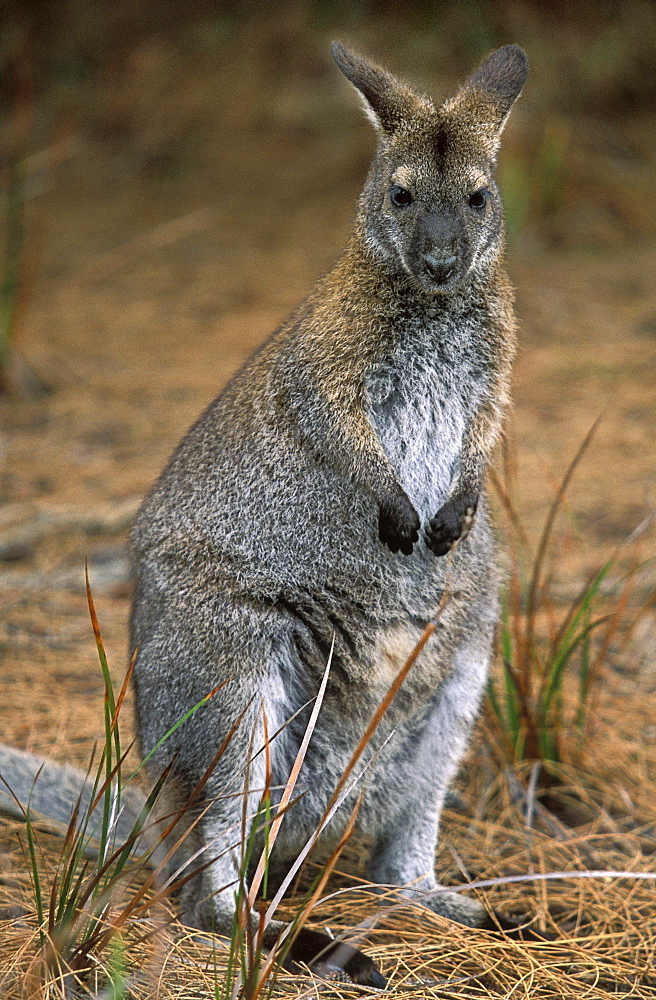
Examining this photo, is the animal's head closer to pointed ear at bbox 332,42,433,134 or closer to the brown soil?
pointed ear at bbox 332,42,433,134

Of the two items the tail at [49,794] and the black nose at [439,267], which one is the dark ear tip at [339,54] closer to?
the black nose at [439,267]

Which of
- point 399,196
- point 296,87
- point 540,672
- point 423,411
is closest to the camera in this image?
point 399,196

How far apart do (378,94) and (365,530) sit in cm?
108

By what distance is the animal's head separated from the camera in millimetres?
2576

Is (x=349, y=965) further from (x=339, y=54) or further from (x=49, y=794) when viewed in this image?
(x=339, y=54)

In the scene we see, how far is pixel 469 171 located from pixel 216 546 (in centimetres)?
110

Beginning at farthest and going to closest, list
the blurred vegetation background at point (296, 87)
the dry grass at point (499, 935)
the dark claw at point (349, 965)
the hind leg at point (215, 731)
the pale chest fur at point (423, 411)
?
the blurred vegetation background at point (296, 87) → the pale chest fur at point (423, 411) → the hind leg at point (215, 731) → the dark claw at point (349, 965) → the dry grass at point (499, 935)

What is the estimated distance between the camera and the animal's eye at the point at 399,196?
104 inches

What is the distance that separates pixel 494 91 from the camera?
2.78 meters

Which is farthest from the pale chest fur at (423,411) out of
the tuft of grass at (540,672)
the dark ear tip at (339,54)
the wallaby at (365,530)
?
the dark ear tip at (339,54)

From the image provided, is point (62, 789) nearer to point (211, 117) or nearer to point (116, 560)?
point (116, 560)

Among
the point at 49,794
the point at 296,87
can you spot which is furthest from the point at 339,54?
the point at 296,87

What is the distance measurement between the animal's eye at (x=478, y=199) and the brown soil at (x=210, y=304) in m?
1.05

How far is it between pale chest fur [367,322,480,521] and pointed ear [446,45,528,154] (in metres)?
0.56
